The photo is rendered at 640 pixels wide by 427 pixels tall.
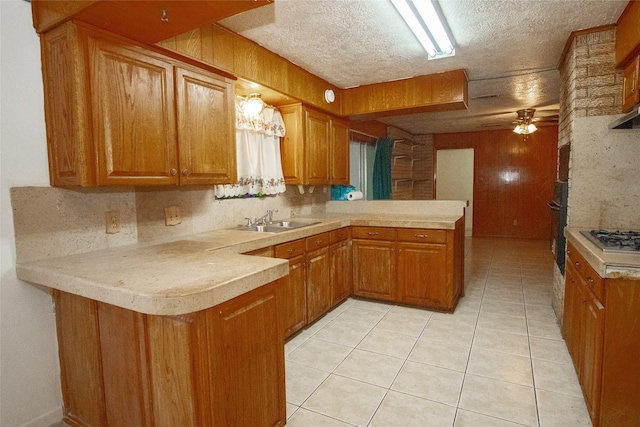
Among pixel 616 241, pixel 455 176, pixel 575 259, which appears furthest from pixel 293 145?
pixel 455 176

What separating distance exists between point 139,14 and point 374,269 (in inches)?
110

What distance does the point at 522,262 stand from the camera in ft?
17.1

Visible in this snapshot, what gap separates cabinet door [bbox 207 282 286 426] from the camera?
132 centimetres

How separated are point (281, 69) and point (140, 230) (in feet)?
5.57

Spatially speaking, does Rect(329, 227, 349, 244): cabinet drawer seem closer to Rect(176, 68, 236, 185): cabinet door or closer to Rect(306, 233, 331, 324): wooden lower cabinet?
Rect(306, 233, 331, 324): wooden lower cabinet

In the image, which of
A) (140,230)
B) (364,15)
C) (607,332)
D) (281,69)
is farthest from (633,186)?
(140,230)

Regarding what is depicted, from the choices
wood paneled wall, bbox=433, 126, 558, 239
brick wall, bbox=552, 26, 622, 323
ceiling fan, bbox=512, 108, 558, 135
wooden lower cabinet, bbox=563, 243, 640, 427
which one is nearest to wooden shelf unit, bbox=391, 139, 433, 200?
wood paneled wall, bbox=433, 126, 558, 239

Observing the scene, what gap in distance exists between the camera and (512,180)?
23.5 feet

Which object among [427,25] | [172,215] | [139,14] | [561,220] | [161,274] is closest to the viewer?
[161,274]

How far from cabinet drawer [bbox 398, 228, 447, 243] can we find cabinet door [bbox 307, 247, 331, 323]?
0.75 meters

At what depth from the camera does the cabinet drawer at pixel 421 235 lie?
317 cm

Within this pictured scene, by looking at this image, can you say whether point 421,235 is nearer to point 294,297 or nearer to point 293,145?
point 294,297

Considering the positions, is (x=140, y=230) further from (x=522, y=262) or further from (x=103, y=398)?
(x=522, y=262)

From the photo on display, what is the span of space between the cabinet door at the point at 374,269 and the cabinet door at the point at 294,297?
87 centimetres
